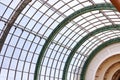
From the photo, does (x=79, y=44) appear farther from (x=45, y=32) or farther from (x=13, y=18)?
(x=13, y=18)

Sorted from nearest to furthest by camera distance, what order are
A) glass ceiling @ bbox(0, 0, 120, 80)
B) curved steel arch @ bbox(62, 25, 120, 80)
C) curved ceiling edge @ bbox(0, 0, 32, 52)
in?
curved ceiling edge @ bbox(0, 0, 32, 52), glass ceiling @ bbox(0, 0, 120, 80), curved steel arch @ bbox(62, 25, 120, 80)

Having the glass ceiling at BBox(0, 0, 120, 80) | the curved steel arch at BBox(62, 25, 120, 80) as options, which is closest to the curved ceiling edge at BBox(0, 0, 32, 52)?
the glass ceiling at BBox(0, 0, 120, 80)

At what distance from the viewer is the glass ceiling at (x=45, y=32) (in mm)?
31516

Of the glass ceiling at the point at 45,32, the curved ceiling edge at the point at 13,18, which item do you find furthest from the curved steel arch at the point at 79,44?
the curved ceiling edge at the point at 13,18

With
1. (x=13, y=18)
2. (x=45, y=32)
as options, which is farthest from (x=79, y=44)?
(x=13, y=18)

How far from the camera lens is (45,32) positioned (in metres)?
38.6

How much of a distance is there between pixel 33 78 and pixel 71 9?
527 inches

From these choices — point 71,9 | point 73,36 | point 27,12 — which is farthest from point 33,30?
point 73,36

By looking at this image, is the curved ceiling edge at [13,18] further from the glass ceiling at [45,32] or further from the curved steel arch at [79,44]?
the curved steel arch at [79,44]

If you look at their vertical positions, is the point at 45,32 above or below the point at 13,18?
above

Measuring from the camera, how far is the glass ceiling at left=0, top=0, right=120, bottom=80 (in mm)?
31516

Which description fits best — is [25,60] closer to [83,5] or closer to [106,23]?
[83,5]

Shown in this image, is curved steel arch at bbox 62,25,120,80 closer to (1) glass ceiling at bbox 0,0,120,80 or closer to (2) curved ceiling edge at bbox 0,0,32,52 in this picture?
(1) glass ceiling at bbox 0,0,120,80

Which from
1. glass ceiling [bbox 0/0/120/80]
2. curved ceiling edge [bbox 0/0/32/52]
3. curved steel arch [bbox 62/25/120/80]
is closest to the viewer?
curved ceiling edge [bbox 0/0/32/52]
